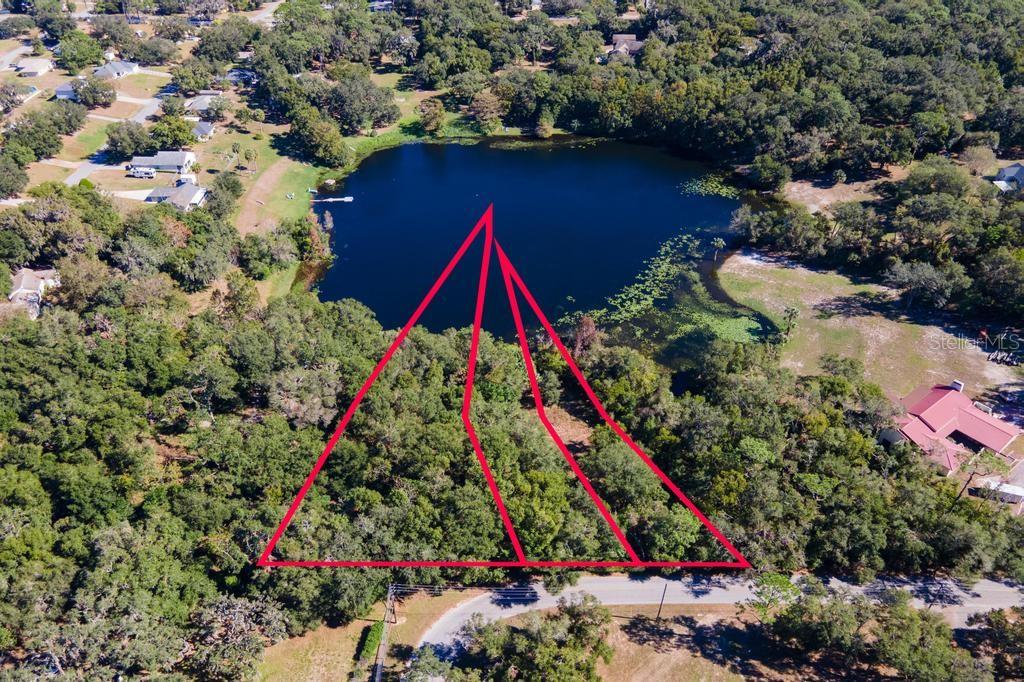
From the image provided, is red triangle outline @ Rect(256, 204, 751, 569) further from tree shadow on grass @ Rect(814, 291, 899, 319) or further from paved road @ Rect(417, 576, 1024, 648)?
tree shadow on grass @ Rect(814, 291, 899, 319)

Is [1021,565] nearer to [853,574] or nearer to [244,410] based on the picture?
[853,574]

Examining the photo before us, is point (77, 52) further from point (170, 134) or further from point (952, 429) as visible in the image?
point (952, 429)

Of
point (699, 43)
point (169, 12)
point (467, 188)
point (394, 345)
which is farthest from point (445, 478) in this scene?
point (169, 12)

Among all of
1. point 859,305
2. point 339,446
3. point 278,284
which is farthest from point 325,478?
point 859,305

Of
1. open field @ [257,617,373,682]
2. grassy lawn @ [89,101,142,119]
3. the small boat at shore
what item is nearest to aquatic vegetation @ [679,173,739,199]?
the small boat at shore

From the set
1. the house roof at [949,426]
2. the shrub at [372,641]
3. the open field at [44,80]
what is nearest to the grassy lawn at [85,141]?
the open field at [44,80]

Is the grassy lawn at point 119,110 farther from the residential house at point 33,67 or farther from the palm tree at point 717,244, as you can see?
the palm tree at point 717,244

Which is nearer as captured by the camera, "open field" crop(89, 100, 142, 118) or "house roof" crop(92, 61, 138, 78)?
"open field" crop(89, 100, 142, 118)
